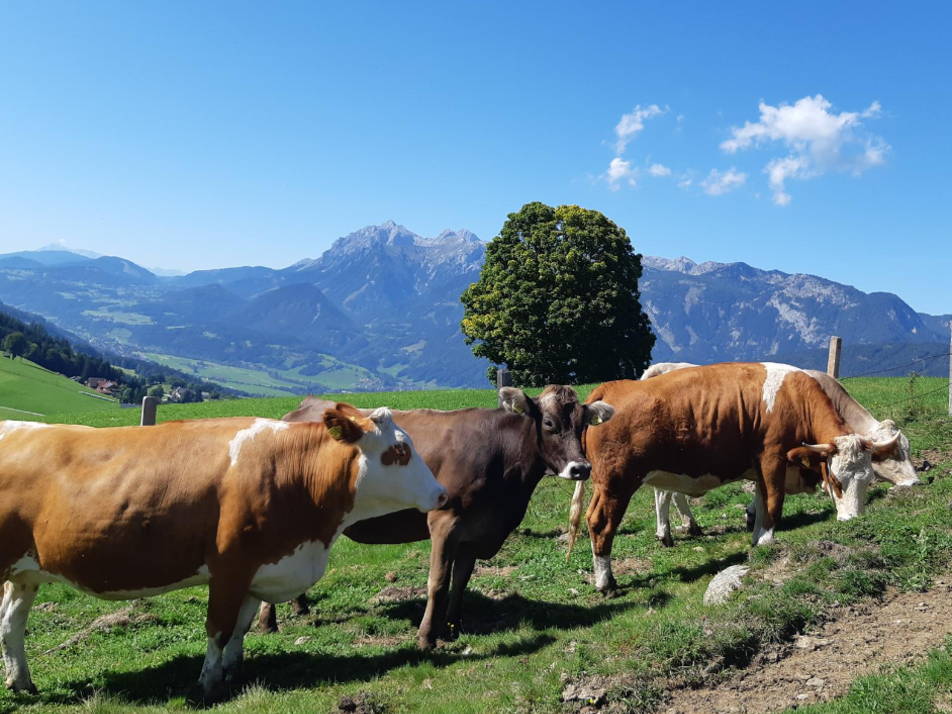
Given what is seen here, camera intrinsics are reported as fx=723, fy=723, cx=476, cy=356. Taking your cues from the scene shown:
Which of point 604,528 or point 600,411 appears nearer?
point 600,411

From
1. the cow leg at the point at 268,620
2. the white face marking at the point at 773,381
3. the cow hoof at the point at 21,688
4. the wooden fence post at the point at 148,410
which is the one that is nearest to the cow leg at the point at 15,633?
the cow hoof at the point at 21,688

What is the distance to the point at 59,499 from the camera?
7152 millimetres

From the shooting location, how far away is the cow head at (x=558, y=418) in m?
9.15

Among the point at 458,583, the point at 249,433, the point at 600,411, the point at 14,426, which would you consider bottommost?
the point at 458,583


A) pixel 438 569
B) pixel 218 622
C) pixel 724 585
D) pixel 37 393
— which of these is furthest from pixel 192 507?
pixel 37 393

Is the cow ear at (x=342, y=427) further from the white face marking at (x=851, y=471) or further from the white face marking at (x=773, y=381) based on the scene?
the white face marking at (x=851, y=471)

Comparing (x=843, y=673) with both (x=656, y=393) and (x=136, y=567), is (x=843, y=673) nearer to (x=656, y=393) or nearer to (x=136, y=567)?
(x=656, y=393)

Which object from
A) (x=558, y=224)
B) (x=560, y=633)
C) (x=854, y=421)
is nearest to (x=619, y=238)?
(x=558, y=224)

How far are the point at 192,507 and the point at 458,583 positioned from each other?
11.3 ft

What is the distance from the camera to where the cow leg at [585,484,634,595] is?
10.1 metres

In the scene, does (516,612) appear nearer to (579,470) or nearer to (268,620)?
(579,470)

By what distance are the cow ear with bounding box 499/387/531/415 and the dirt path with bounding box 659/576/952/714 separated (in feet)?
13.3

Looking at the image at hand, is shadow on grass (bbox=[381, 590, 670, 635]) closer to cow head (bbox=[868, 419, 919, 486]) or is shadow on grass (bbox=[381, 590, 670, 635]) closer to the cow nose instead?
the cow nose

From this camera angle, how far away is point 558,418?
9328mm
